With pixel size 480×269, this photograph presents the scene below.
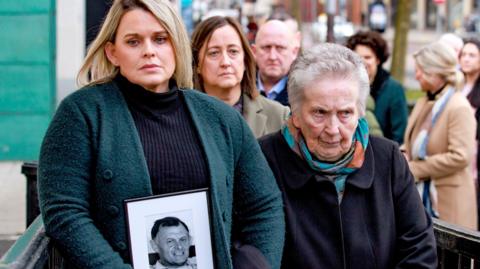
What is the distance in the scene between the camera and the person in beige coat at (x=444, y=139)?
272 inches

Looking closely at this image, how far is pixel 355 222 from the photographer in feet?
11.8

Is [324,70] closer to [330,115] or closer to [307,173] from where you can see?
[330,115]

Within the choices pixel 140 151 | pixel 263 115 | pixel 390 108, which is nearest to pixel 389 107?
pixel 390 108

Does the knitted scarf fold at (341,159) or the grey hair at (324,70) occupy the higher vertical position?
the grey hair at (324,70)

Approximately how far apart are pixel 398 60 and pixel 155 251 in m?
19.1

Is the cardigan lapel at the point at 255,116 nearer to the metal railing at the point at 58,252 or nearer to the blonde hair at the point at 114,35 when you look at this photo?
the metal railing at the point at 58,252

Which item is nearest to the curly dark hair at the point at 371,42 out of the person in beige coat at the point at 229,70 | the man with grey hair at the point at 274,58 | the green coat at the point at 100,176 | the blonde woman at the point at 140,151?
the man with grey hair at the point at 274,58

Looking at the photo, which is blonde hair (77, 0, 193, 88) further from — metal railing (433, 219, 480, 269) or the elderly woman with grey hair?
metal railing (433, 219, 480, 269)

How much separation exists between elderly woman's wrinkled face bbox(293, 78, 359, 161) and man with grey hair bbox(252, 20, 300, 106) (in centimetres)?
273

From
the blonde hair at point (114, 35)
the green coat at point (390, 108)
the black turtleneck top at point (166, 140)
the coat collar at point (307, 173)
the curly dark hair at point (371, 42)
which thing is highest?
the blonde hair at point (114, 35)

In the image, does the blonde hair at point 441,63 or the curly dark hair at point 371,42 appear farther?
the curly dark hair at point 371,42

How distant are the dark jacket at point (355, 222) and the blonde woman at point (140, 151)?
0.62 ft

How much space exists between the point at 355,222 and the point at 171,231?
2.57ft

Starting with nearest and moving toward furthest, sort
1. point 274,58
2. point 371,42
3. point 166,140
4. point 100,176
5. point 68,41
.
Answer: point 100,176, point 166,140, point 274,58, point 371,42, point 68,41
